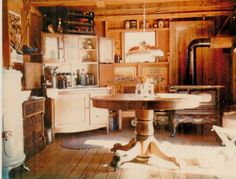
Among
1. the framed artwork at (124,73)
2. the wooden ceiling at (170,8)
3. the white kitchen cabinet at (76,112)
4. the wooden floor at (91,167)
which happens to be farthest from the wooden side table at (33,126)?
the framed artwork at (124,73)

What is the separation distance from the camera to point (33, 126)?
4438 millimetres

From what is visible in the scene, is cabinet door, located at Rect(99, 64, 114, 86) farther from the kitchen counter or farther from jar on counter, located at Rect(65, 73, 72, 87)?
jar on counter, located at Rect(65, 73, 72, 87)

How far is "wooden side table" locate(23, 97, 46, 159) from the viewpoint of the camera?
13.7 ft

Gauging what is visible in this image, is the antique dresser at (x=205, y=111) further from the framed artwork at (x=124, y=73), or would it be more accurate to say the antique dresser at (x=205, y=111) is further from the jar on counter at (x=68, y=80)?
the jar on counter at (x=68, y=80)

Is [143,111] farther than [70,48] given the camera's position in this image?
No

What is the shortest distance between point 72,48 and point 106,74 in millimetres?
846

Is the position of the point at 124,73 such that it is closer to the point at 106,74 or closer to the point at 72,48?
the point at 106,74

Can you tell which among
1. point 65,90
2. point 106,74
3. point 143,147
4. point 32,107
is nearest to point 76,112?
point 65,90

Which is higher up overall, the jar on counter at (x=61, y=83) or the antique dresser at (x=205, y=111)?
the jar on counter at (x=61, y=83)

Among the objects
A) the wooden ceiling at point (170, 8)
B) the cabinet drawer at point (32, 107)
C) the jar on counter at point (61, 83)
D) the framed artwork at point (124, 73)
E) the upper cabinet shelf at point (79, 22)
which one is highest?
the wooden ceiling at point (170, 8)

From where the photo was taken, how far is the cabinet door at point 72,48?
623 centimetres

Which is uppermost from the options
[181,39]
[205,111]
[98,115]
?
[181,39]

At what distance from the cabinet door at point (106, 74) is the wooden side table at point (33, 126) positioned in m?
1.96

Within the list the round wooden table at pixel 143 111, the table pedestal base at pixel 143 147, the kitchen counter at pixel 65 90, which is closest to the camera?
the round wooden table at pixel 143 111
